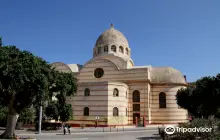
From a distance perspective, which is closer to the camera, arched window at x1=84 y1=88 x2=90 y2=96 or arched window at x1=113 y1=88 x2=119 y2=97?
→ arched window at x1=113 y1=88 x2=119 y2=97

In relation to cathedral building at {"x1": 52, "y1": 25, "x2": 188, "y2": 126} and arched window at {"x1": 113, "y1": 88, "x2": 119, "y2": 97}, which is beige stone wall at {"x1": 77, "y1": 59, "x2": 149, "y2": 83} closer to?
cathedral building at {"x1": 52, "y1": 25, "x2": 188, "y2": 126}

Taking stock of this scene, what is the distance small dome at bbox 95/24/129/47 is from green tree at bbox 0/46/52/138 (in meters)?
28.8

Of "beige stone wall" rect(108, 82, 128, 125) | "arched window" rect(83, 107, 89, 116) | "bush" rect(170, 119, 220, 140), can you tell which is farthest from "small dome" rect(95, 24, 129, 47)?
"bush" rect(170, 119, 220, 140)

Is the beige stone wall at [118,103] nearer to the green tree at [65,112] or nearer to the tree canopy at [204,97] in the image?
the green tree at [65,112]

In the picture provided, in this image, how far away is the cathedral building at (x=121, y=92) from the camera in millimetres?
40875

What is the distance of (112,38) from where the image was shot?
49.8m

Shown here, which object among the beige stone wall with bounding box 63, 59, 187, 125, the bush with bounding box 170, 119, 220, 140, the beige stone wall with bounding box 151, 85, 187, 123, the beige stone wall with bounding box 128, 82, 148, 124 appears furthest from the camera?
the beige stone wall with bounding box 151, 85, 187, 123

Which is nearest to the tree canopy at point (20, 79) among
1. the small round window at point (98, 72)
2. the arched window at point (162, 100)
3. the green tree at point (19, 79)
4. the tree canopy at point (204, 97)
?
the green tree at point (19, 79)

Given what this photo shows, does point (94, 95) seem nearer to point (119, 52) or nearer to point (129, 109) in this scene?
point (129, 109)

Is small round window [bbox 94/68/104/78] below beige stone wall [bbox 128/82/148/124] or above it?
above

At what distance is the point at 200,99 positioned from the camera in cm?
3228

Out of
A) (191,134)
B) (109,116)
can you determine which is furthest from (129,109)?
(191,134)

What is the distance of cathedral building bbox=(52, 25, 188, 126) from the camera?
40875 mm

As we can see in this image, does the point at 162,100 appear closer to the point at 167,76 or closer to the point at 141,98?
the point at 167,76
